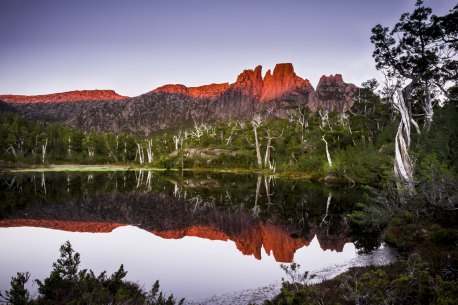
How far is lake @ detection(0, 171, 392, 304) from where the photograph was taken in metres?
11.5

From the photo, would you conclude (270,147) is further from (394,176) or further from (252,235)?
(252,235)

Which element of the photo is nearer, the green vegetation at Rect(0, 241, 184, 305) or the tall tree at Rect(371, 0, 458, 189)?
the green vegetation at Rect(0, 241, 184, 305)

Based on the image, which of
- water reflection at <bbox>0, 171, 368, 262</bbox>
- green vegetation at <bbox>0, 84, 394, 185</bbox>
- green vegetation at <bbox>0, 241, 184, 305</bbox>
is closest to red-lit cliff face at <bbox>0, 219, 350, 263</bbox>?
water reflection at <bbox>0, 171, 368, 262</bbox>

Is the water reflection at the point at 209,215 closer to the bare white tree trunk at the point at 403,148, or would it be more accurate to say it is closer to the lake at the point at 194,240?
the lake at the point at 194,240

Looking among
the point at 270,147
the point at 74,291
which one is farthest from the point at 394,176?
the point at 270,147

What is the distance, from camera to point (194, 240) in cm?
1684

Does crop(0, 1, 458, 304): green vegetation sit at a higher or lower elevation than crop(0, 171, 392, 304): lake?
higher

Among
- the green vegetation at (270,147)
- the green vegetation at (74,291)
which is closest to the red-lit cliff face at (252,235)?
the green vegetation at (74,291)

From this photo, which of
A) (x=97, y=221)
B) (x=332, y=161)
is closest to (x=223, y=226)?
(x=97, y=221)

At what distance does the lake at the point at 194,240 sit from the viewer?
11539 millimetres

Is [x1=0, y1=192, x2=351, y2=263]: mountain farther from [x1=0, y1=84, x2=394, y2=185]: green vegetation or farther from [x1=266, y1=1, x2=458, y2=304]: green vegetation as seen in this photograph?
[x1=0, y1=84, x2=394, y2=185]: green vegetation

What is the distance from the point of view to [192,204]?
2777 cm

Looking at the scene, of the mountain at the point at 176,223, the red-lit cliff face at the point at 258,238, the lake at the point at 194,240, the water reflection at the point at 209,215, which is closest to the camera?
the lake at the point at 194,240

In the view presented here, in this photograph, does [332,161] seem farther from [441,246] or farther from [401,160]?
[441,246]
